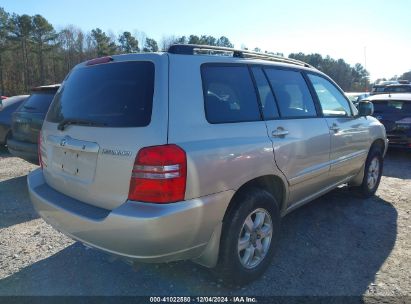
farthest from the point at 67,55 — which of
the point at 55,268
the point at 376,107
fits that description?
the point at 55,268

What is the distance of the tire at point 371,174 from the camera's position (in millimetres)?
5133

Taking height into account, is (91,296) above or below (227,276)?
below

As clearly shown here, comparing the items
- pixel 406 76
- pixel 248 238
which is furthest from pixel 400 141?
pixel 406 76

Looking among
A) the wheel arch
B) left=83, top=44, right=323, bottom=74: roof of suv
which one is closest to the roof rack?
left=83, top=44, right=323, bottom=74: roof of suv

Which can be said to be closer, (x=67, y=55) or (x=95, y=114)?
(x=95, y=114)

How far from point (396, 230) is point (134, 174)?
3.38 metres

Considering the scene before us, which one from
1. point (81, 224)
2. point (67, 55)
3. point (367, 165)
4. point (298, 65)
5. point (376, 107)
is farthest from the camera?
point (67, 55)

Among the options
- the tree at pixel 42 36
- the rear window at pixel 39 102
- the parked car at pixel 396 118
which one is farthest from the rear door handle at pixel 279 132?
the tree at pixel 42 36

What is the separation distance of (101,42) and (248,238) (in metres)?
49.3

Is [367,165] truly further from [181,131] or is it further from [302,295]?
[181,131]

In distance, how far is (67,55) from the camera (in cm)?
5134

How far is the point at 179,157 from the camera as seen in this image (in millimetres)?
2311

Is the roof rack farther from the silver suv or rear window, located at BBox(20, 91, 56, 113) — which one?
rear window, located at BBox(20, 91, 56, 113)

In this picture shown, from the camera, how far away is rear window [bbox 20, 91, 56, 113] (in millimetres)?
5797
